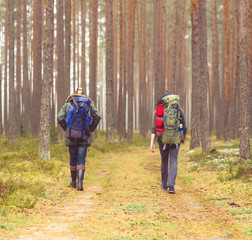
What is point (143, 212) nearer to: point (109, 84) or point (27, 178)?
point (27, 178)

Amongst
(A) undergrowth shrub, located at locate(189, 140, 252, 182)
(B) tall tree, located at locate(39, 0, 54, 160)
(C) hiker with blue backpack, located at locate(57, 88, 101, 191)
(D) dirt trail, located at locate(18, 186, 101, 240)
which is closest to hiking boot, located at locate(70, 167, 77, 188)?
(C) hiker with blue backpack, located at locate(57, 88, 101, 191)

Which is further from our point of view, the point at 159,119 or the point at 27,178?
the point at 27,178

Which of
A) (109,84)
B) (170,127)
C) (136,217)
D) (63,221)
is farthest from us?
(109,84)

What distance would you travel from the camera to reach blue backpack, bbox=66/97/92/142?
706 cm

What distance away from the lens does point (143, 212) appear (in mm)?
5262

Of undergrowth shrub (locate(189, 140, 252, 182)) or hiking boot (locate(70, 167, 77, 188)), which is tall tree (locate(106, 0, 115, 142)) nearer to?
undergrowth shrub (locate(189, 140, 252, 182))

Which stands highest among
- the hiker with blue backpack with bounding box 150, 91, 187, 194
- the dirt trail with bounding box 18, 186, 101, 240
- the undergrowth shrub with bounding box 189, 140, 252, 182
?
the hiker with blue backpack with bounding box 150, 91, 187, 194

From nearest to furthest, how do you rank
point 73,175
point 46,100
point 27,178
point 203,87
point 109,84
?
1. point 73,175
2. point 27,178
3. point 46,100
4. point 203,87
5. point 109,84

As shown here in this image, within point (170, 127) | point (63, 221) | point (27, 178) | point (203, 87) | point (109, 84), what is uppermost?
point (109, 84)

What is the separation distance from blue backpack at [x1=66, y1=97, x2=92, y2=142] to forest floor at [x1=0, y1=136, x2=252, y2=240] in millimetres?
1160

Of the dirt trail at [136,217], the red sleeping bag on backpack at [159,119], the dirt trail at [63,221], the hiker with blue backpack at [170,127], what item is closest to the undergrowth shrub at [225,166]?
the dirt trail at [136,217]

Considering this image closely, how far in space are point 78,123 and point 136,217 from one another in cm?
279

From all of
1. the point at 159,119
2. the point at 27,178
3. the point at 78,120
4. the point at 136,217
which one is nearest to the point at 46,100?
the point at 27,178

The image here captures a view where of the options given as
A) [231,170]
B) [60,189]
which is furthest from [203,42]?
[60,189]
